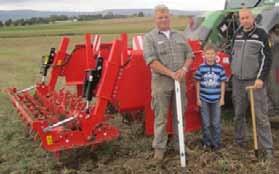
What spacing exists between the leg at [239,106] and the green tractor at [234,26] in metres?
0.81

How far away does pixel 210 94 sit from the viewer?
18.8 ft

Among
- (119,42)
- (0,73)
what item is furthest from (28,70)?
(119,42)

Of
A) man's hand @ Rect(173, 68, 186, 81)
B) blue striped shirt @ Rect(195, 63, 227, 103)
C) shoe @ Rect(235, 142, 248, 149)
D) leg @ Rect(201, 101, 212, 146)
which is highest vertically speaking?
man's hand @ Rect(173, 68, 186, 81)

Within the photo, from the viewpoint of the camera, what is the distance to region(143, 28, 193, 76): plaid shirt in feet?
17.1

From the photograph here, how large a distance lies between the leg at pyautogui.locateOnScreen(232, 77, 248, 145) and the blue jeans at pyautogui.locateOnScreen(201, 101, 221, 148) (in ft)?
0.69

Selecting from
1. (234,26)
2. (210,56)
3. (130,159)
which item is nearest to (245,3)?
(234,26)

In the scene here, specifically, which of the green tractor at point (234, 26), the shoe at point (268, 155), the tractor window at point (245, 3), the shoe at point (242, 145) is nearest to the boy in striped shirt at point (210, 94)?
the shoe at point (242, 145)

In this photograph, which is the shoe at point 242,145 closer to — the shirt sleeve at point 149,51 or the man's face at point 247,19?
the man's face at point 247,19

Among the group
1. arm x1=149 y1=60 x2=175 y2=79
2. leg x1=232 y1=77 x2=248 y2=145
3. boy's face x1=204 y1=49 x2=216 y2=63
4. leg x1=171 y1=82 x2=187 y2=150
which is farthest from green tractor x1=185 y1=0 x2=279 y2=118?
arm x1=149 y1=60 x2=175 y2=79

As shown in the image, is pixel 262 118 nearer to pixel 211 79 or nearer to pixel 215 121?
pixel 215 121

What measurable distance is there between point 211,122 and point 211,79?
512 millimetres

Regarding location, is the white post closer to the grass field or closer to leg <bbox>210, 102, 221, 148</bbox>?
the grass field

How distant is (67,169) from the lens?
17.7 ft

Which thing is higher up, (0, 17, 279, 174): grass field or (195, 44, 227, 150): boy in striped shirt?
(195, 44, 227, 150): boy in striped shirt
